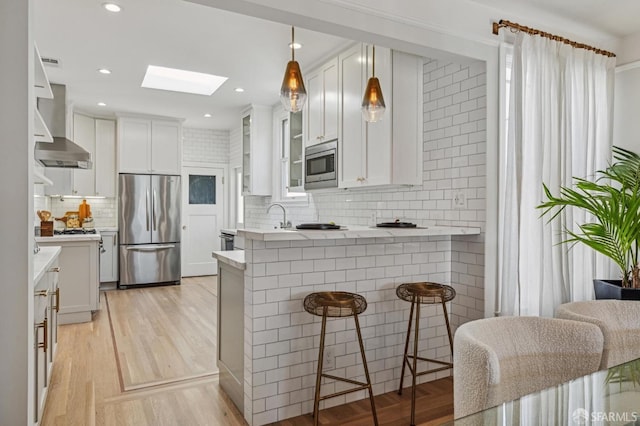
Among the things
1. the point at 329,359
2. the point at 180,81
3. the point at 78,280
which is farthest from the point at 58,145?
the point at 329,359

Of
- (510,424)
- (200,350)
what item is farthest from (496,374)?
(200,350)

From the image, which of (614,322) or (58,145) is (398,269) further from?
(58,145)

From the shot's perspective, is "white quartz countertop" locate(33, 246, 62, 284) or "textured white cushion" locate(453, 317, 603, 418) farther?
"white quartz countertop" locate(33, 246, 62, 284)

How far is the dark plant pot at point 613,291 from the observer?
272 cm

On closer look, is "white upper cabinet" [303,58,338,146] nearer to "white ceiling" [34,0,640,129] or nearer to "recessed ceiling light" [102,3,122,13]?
"white ceiling" [34,0,640,129]

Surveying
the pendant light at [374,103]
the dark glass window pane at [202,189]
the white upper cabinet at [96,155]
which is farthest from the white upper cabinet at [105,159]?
the pendant light at [374,103]

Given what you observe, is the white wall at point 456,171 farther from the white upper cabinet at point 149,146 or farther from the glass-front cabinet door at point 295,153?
the white upper cabinet at point 149,146

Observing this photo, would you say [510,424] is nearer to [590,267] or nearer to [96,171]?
[590,267]

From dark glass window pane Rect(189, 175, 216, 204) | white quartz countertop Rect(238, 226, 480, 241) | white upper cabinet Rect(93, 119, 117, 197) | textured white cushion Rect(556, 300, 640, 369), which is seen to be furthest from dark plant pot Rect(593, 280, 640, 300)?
white upper cabinet Rect(93, 119, 117, 197)

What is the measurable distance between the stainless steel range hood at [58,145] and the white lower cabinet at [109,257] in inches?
68.2

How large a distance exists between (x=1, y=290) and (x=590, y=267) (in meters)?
3.75

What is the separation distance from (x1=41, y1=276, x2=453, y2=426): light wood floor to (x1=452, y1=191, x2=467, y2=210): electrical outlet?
130 cm

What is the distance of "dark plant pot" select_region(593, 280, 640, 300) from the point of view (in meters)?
2.72

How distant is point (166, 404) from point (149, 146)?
507 centimetres
